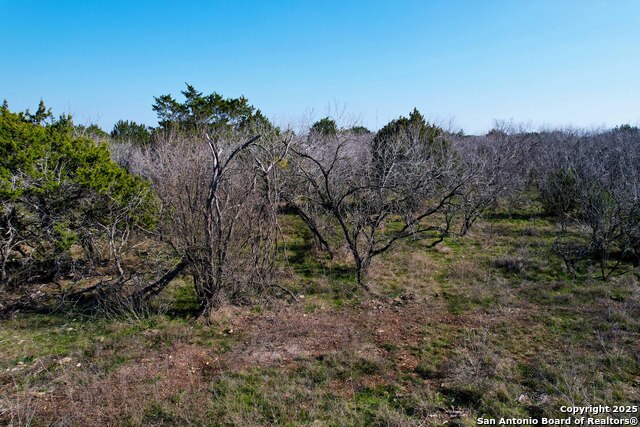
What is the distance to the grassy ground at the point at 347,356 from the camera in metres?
3.66

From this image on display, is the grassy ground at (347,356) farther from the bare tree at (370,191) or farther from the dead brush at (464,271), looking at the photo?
the bare tree at (370,191)

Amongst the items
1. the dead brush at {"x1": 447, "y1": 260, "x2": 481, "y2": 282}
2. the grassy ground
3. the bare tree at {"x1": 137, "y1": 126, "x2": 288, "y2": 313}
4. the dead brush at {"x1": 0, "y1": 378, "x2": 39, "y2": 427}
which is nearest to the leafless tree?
the dead brush at {"x1": 447, "y1": 260, "x2": 481, "y2": 282}

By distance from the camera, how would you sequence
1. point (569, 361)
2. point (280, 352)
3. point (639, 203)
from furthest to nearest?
point (639, 203) < point (280, 352) < point (569, 361)

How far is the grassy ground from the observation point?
3.66 metres

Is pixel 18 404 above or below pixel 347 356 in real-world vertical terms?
above

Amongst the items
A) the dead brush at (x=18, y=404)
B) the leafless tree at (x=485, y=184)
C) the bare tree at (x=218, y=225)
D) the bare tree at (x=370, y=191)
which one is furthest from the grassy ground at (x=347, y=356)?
the leafless tree at (x=485, y=184)

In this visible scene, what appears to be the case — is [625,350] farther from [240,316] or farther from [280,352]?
[240,316]

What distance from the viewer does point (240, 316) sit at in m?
5.97

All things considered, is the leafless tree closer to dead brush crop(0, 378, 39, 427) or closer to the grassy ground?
the grassy ground

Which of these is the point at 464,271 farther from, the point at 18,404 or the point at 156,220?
the point at 18,404

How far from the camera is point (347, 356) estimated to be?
4746mm

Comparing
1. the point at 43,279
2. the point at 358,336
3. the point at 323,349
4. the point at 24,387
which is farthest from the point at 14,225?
the point at 358,336

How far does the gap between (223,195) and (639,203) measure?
7874mm

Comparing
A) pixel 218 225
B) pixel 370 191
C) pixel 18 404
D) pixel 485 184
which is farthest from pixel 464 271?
pixel 18 404
